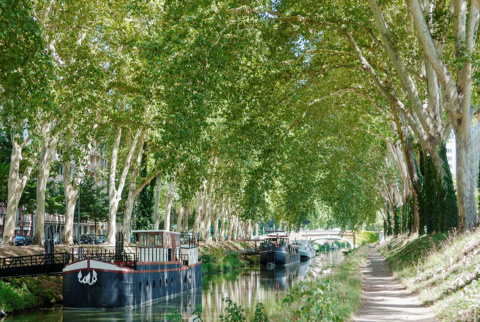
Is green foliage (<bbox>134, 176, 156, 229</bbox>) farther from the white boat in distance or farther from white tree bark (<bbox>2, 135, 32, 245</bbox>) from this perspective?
the white boat in distance

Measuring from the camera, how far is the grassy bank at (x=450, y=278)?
938cm

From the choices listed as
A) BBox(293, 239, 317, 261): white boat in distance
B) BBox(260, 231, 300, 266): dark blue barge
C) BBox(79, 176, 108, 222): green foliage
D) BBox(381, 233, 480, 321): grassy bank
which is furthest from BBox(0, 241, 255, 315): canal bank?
BBox(293, 239, 317, 261): white boat in distance

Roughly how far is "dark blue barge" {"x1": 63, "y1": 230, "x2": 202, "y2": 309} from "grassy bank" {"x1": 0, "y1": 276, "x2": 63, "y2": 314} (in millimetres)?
1089

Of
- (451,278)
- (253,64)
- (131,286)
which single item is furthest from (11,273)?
(451,278)

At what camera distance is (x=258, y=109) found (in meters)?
21.2

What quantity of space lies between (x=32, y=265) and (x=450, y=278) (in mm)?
19129

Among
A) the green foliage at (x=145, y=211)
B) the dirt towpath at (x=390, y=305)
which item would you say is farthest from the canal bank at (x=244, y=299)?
the green foliage at (x=145, y=211)

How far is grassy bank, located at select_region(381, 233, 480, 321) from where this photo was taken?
9.38 meters

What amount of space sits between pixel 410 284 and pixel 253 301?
41.2 ft

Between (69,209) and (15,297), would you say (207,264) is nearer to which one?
(69,209)

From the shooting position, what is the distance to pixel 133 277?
25750 millimetres

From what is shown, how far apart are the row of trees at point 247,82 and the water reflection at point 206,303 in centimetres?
508

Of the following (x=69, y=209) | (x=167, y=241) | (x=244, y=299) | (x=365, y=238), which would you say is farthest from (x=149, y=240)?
(x=365, y=238)

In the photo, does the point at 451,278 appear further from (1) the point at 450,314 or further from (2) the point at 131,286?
(2) the point at 131,286
